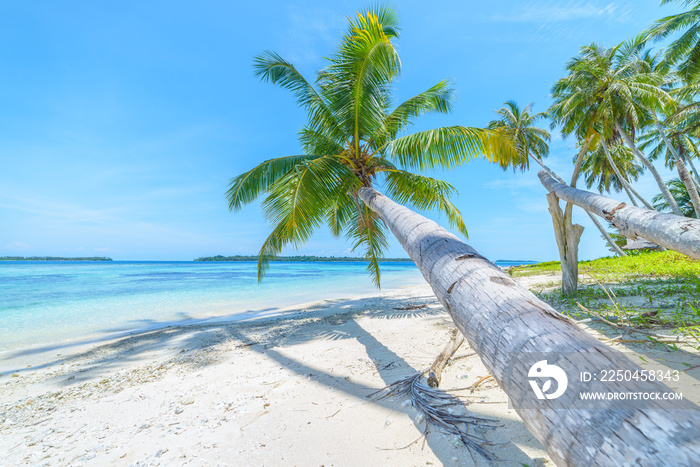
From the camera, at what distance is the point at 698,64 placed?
12.5 meters

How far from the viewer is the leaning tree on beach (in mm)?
830

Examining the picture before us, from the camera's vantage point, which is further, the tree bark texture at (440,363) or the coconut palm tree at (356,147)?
the coconut palm tree at (356,147)

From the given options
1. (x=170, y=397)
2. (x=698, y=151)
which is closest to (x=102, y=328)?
(x=170, y=397)

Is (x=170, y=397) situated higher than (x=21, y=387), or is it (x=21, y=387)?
(x=170, y=397)

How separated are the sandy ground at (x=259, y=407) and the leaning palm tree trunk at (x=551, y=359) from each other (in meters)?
0.86

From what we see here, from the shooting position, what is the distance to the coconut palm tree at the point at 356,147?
4.80m

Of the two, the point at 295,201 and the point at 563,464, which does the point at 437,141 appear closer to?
the point at 295,201

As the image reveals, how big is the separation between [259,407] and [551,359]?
7.80ft

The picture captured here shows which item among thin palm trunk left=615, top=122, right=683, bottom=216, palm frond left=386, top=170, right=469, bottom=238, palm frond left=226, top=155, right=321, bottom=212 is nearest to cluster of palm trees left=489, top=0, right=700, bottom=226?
thin palm trunk left=615, top=122, right=683, bottom=216

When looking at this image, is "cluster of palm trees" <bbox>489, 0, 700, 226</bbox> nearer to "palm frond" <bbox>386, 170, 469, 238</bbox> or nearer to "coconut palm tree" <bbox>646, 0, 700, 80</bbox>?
"coconut palm tree" <bbox>646, 0, 700, 80</bbox>

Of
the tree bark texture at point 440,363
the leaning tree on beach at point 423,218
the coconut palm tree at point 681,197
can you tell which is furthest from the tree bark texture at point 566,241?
the coconut palm tree at point 681,197

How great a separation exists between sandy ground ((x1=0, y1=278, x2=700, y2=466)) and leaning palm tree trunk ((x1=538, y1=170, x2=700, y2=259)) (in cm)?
91

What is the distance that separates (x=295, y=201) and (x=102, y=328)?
763 centimetres

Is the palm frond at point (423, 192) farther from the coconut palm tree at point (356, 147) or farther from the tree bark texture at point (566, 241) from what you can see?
the tree bark texture at point (566, 241)
